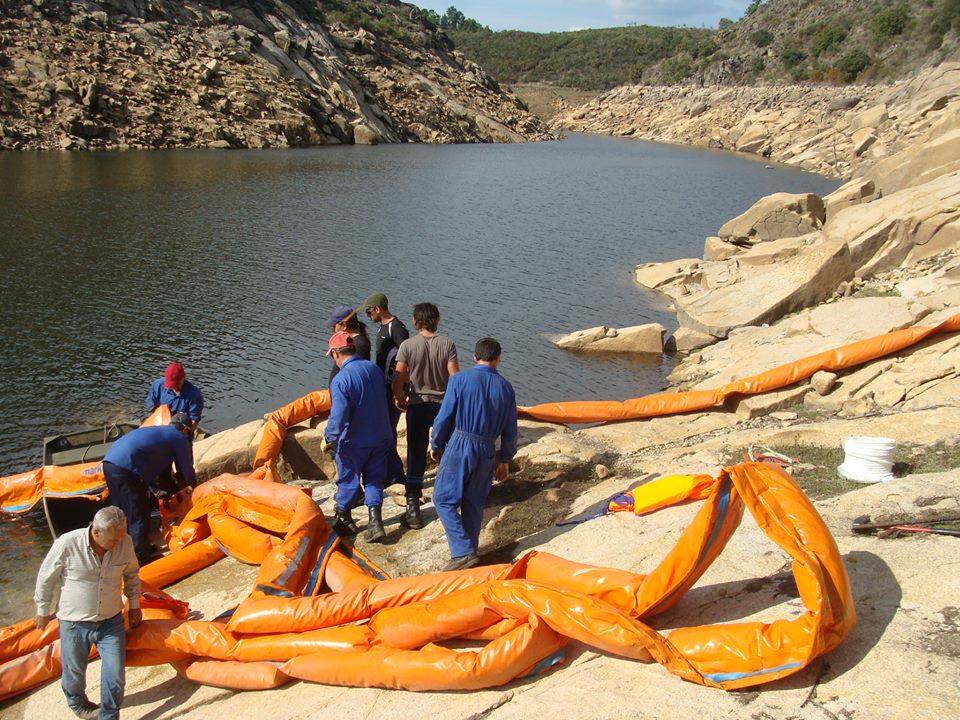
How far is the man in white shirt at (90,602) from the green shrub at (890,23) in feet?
270

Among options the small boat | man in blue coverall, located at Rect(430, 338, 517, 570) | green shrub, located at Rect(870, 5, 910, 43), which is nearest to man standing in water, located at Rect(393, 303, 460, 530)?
man in blue coverall, located at Rect(430, 338, 517, 570)

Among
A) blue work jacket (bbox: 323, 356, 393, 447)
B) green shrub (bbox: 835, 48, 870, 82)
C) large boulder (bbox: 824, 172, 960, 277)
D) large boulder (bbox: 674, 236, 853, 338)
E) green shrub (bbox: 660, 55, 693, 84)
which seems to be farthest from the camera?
green shrub (bbox: 660, 55, 693, 84)

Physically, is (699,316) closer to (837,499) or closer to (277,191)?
(837,499)

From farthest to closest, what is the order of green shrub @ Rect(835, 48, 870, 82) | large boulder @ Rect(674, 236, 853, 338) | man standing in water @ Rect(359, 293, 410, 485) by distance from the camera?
green shrub @ Rect(835, 48, 870, 82) → large boulder @ Rect(674, 236, 853, 338) → man standing in water @ Rect(359, 293, 410, 485)

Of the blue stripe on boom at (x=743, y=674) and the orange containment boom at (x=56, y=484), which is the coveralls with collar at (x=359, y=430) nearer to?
the orange containment boom at (x=56, y=484)

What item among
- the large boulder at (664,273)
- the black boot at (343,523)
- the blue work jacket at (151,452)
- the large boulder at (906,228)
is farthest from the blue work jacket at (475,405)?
the large boulder at (664,273)

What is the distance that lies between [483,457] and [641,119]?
88.1 metres

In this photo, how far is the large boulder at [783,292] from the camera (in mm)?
16859

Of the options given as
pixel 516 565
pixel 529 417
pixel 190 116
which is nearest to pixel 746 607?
pixel 516 565

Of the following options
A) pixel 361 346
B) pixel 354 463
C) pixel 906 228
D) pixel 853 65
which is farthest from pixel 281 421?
pixel 853 65

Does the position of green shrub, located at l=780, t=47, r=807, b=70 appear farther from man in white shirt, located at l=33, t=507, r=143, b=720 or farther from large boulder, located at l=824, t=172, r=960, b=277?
man in white shirt, located at l=33, t=507, r=143, b=720

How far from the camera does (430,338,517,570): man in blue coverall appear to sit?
6387 mm

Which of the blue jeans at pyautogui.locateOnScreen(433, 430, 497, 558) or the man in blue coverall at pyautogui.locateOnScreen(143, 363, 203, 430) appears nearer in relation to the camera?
the blue jeans at pyautogui.locateOnScreen(433, 430, 497, 558)

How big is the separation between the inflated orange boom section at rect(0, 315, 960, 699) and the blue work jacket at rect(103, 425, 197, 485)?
87cm
